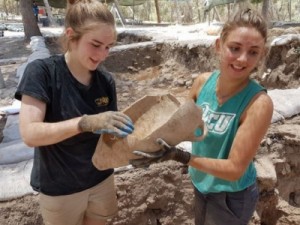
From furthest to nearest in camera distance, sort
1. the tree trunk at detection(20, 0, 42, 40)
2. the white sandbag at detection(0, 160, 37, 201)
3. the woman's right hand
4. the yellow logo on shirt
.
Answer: the tree trunk at detection(20, 0, 42, 40), the white sandbag at detection(0, 160, 37, 201), the yellow logo on shirt, the woman's right hand

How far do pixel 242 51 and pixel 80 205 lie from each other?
3.18 ft

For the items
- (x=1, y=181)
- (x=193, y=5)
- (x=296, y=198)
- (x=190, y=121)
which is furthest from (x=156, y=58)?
(x=193, y=5)

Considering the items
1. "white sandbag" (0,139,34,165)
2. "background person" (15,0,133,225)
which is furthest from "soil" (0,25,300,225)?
"background person" (15,0,133,225)

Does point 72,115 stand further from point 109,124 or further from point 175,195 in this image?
point 175,195

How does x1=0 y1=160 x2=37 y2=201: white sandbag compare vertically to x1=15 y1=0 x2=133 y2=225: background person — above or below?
below

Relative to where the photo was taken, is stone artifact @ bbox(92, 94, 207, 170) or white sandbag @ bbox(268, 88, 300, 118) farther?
white sandbag @ bbox(268, 88, 300, 118)

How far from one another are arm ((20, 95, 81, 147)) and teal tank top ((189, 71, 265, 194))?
501 millimetres

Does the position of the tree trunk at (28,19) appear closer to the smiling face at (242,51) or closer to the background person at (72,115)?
the background person at (72,115)

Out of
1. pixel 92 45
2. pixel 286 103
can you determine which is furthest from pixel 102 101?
pixel 286 103

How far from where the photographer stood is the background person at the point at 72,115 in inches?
51.4

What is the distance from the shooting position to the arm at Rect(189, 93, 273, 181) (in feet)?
4.24

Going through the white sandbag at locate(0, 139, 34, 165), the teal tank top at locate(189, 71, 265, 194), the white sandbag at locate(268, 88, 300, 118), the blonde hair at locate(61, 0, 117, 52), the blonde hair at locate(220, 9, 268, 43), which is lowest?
the white sandbag at locate(268, 88, 300, 118)

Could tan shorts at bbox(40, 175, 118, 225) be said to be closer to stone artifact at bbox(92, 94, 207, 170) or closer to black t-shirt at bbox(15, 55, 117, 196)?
black t-shirt at bbox(15, 55, 117, 196)

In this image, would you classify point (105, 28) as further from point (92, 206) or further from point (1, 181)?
point (1, 181)
